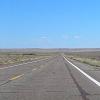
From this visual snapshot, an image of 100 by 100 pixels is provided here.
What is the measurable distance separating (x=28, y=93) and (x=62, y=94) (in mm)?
1356

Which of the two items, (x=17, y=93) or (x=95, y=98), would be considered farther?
(x=17, y=93)

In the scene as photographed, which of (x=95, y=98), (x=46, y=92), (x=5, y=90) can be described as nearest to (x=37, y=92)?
(x=46, y=92)

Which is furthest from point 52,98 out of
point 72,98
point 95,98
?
point 95,98

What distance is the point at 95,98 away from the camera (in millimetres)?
13250

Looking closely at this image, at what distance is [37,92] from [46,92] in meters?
0.37

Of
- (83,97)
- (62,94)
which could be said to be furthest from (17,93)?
(83,97)

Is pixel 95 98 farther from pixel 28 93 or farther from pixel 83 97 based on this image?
pixel 28 93

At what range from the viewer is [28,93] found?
14703 millimetres

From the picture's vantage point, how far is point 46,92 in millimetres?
15109

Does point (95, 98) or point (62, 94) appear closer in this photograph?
point (95, 98)

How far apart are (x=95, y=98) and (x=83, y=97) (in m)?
0.47

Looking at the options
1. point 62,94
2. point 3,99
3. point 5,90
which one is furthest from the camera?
point 5,90

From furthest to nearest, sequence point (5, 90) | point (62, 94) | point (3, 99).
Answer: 1. point (5, 90)
2. point (62, 94)
3. point (3, 99)

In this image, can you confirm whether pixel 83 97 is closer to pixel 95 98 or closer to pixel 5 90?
pixel 95 98
